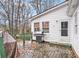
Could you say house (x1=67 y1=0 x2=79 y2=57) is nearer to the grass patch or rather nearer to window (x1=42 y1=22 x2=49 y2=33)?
window (x1=42 y1=22 x2=49 y2=33)

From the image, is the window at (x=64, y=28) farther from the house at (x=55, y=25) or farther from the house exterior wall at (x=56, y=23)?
the house exterior wall at (x=56, y=23)

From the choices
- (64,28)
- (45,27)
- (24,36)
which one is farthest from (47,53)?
(24,36)

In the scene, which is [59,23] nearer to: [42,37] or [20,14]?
[42,37]

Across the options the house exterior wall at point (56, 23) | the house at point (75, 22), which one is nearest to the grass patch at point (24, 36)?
the house exterior wall at point (56, 23)

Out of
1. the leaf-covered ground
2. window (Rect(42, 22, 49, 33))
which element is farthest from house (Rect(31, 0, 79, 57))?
the leaf-covered ground

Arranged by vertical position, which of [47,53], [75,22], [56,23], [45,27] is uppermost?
[56,23]

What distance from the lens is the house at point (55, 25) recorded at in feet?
39.7

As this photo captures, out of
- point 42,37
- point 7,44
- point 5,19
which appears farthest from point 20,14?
point 7,44

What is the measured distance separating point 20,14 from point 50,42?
649cm

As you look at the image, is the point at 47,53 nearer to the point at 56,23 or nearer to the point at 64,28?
the point at 64,28

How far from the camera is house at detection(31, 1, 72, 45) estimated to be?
1210 cm

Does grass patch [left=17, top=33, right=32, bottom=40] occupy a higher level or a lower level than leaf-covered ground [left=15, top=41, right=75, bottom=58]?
higher

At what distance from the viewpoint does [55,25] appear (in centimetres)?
1259

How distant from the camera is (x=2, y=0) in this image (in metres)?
17.2
